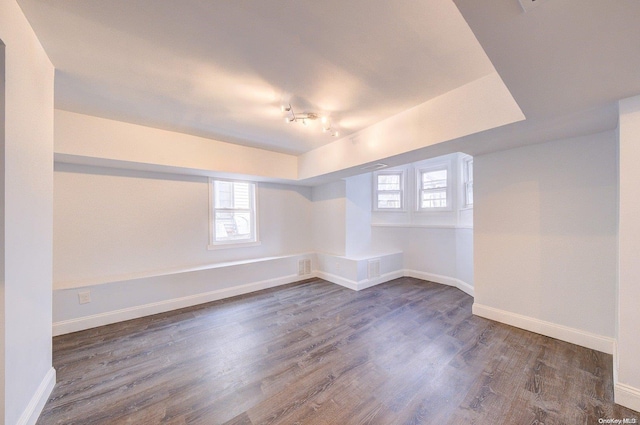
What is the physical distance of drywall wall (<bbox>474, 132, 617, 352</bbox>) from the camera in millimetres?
2186

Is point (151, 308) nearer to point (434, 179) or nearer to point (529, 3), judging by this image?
point (529, 3)

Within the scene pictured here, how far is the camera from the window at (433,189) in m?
4.56

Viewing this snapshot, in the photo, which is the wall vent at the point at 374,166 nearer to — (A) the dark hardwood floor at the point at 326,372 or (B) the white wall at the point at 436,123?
(B) the white wall at the point at 436,123

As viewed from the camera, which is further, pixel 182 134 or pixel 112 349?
pixel 182 134

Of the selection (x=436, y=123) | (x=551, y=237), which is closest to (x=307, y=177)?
(x=436, y=123)

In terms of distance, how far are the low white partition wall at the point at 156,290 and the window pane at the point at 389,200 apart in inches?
98.2

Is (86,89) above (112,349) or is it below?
above

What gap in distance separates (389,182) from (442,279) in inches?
90.6

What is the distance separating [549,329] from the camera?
2.45 m

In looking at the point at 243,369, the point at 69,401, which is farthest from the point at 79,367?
the point at 243,369

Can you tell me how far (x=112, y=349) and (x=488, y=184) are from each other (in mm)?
4700

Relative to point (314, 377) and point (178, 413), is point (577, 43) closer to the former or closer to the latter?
point (314, 377)

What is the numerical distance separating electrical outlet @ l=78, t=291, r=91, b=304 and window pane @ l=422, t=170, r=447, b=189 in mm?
5737

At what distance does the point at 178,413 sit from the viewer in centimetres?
155
